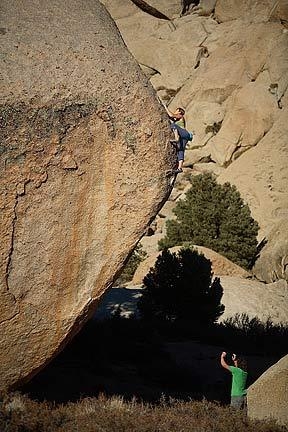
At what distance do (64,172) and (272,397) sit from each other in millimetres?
3011

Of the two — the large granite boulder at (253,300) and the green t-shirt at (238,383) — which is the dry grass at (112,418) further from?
the large granite boulder at (253,300)

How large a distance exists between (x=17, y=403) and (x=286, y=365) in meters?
2.58

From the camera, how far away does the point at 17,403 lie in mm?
4984

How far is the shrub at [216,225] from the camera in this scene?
73.7 ft

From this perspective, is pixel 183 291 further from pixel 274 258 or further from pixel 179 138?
pixel 179 138

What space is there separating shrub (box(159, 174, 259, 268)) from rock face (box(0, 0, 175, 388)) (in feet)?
57.5

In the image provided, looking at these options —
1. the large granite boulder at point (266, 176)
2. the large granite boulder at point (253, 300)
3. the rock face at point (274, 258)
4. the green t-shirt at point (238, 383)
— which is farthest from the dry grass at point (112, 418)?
the large granite boulder at point (266, 176)

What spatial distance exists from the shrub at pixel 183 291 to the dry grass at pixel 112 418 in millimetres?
8927

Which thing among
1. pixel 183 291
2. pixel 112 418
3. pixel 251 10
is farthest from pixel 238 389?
pixel 251 10

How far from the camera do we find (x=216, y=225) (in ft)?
75.3

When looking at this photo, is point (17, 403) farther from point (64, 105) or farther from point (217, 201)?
point (217, 201)

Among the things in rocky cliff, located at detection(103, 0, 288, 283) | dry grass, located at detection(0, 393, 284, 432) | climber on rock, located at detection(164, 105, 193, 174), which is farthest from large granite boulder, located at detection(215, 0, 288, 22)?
dry grass, located at detection(0, 393, 284, 432)

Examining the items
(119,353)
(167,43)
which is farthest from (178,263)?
(167,43)

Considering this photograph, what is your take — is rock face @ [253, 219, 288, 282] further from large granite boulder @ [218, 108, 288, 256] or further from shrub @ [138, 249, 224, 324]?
shrub @ [138, 249, 224, 324]
